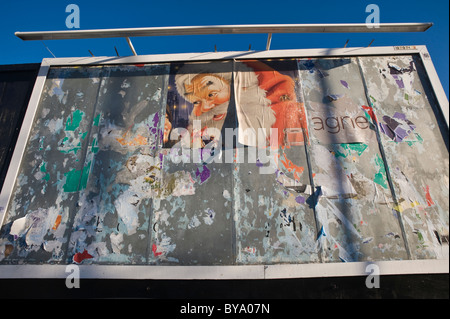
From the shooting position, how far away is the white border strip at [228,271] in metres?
3.43

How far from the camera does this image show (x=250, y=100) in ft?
14.9

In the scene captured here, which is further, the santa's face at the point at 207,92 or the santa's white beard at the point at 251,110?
the santa's face at the point at 207,92

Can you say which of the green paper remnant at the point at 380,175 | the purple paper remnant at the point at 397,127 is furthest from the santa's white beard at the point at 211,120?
the purple paper remnant at the point at 397,127

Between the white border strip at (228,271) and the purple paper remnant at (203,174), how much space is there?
142cm

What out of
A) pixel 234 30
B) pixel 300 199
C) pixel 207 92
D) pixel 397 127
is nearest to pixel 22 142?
pixel 207 92

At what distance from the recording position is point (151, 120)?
14.8ft

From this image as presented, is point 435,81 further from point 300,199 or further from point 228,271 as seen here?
point 228,271

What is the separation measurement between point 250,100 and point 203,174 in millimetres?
1760

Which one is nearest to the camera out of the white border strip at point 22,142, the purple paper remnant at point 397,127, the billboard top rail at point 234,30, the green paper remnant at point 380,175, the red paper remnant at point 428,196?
the red paper remnant at point 428,196

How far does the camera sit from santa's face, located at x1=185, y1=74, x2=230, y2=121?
4543 millimetres

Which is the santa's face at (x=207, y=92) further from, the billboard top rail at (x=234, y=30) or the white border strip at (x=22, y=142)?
the white border strip at (x=22, y=142)

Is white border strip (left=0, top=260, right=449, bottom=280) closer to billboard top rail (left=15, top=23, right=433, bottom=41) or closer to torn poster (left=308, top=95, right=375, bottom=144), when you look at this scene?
torn poster (left=308, top=95, right=375, bottom=144)

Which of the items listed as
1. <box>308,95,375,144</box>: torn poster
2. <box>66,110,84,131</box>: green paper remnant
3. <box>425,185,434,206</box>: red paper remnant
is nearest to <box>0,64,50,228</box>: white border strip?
<box>66,110,84,131</box>: green paper remnant
